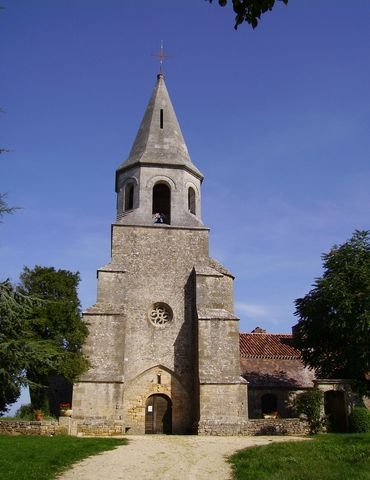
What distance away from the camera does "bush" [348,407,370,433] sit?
21.3m

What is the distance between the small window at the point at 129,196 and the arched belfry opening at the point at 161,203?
1294 millimetres

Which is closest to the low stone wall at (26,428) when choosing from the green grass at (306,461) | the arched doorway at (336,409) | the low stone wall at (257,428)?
the low stone wall at (257,428)

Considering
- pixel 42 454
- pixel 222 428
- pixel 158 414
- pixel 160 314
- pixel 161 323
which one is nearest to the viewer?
pixel 42 454

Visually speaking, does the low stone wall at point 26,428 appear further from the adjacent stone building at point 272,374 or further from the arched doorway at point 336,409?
the arched doorway at point 336,409

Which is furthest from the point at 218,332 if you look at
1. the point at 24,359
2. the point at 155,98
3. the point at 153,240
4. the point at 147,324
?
the point at 155,98

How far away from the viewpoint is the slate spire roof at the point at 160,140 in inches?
1109

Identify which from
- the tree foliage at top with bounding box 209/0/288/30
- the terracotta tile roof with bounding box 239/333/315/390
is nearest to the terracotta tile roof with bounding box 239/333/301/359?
the terracotta tile roof with bounding box 239/333/315/390

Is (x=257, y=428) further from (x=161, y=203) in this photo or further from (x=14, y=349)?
(x=161, y=203)

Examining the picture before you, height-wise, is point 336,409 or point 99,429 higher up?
point 336,409

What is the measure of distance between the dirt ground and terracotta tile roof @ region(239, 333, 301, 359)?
13636 mm

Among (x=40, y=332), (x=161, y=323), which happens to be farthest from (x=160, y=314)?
(x=40, y=332)

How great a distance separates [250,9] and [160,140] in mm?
23889

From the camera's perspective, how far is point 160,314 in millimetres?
25047

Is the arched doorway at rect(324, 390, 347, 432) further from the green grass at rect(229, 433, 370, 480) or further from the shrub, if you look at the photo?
the green grass at rect(229, 433, 370, 480)
